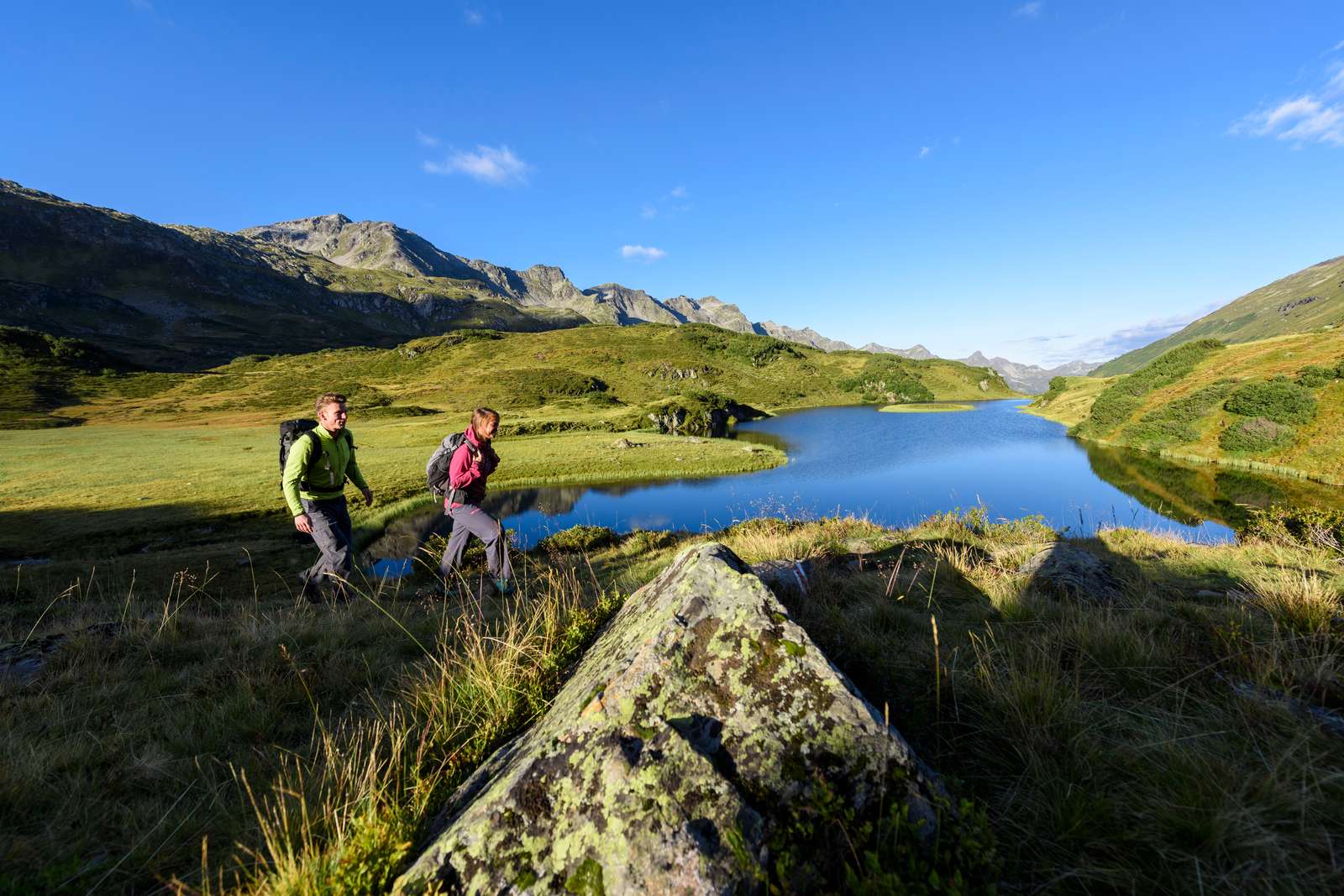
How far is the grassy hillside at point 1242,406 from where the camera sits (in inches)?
1210

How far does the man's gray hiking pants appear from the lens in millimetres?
8297

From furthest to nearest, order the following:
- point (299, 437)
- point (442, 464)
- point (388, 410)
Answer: point (388, 410), point (442, 464), point (299, 437)

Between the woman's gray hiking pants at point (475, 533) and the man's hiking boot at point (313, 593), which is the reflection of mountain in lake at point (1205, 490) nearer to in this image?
the woman's gray hiking pants at point (475, 533)

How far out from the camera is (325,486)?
328 inches

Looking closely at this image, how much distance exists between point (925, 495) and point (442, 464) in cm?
3245

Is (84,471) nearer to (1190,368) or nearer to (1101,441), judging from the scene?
(1101,441)

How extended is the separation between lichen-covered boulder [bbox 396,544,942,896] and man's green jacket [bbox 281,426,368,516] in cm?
708

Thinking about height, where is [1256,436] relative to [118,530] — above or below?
above

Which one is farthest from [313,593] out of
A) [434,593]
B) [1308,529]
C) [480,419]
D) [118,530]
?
[118,530]

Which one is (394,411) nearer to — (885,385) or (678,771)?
(678,771)

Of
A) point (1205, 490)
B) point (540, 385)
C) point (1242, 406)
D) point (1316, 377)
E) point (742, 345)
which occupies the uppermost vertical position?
point (742, 345)

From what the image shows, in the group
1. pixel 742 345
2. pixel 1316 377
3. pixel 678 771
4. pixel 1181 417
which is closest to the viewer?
pixel 678 771

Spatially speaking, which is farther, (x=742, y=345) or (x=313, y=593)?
(x=742, y=345)

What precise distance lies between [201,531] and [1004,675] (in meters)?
29.6
